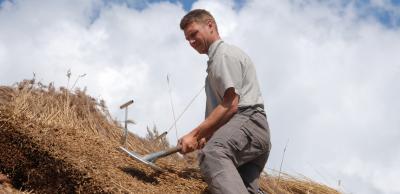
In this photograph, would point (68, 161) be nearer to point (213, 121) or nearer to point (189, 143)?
point (189, 143)

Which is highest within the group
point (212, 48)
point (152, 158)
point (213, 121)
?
point (212, 48)

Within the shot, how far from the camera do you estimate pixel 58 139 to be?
4.03 m

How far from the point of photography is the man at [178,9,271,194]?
359 centimetres

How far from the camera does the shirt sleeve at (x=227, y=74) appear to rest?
12.1 feet

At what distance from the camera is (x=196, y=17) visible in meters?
4.07

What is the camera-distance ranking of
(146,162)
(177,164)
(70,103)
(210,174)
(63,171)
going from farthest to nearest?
(70,103) < (177,164) < (146,162) < (63,171) < (210,174)

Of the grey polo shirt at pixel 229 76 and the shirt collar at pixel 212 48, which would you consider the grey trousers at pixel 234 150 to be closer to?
the grey polo shirt at pixel 229 76

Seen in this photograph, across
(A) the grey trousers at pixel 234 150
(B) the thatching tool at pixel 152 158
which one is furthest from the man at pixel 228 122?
(B) the thatching tool at pixel 152 158

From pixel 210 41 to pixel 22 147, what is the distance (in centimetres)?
131

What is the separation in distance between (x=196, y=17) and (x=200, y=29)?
8 centimetres

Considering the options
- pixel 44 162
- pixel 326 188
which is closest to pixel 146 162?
pixel 44 162

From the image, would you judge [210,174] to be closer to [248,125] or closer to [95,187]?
[248,125]

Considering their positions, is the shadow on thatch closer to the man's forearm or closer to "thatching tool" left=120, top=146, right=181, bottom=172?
"thatching tool" left=120, top=146, right=181, bottom=172

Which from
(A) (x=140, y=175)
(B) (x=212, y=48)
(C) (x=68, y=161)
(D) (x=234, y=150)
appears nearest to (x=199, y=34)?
(B) (x=212, y=48)
